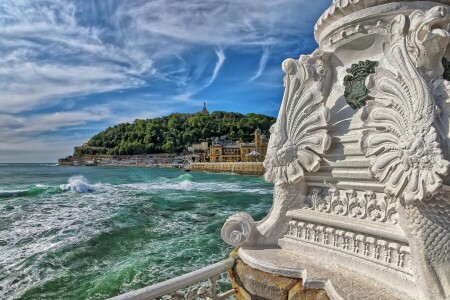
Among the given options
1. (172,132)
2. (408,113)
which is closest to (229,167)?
(172,132)

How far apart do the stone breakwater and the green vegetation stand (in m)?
27.9

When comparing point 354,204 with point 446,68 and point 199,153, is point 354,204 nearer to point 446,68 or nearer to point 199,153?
point 446,68

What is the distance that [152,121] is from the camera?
141875mm

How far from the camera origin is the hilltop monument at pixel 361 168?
2.22 meters

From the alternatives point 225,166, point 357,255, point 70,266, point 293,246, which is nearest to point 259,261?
point 293,246

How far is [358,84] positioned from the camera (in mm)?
3023

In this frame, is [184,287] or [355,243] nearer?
[355,243]

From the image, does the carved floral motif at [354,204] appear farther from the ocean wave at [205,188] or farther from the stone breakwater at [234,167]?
the stone breakwater at [234,167]

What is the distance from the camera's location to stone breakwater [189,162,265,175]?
59816mm

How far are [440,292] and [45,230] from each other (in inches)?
501

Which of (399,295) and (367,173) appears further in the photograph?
(367,173)

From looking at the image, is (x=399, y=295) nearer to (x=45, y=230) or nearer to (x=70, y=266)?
(x=70, y=266)

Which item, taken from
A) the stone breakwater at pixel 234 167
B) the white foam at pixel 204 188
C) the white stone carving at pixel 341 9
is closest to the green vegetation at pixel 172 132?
the stone breakwater at pixel 234 167

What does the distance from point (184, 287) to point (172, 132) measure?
126529 mm
